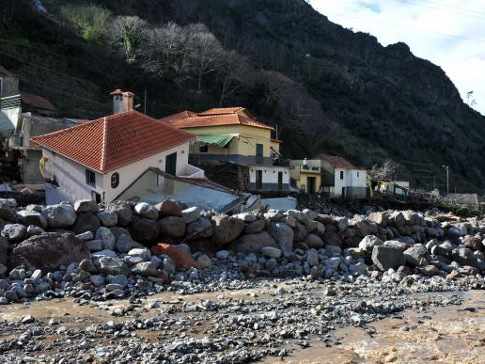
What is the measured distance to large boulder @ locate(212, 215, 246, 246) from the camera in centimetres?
1359

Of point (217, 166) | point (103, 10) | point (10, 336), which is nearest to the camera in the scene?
point (10, 336)

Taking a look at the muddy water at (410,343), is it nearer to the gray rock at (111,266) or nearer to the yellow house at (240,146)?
the gray rock at (111,266)

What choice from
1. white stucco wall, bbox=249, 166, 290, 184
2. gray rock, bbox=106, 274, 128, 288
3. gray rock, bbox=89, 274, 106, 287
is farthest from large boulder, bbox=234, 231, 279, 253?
white stucco wall, bbox=249, 166, 290, 184

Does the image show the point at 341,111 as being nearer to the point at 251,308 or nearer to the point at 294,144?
the point at 294,144

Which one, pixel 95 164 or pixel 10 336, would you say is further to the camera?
pixel 95 164

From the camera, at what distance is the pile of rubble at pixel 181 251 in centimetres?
1029

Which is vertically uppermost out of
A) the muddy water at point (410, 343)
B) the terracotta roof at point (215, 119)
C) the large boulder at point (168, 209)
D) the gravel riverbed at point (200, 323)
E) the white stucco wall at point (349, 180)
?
the terracotta roof at point (215, 119)

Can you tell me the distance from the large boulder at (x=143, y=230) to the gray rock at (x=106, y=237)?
0.79 metres

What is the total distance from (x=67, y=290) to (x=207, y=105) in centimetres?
5599

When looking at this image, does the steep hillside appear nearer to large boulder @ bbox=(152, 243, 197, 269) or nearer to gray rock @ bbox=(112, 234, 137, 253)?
gray rock @ bbox=(112, 234, 137, 253)

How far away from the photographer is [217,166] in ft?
136

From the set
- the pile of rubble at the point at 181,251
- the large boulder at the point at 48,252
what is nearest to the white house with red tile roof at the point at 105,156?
the pile of rubble at the point at 181,251

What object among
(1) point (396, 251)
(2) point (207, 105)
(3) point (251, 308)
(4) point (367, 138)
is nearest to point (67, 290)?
(3) point (251, 308)

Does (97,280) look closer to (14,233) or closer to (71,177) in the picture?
(14,233)
